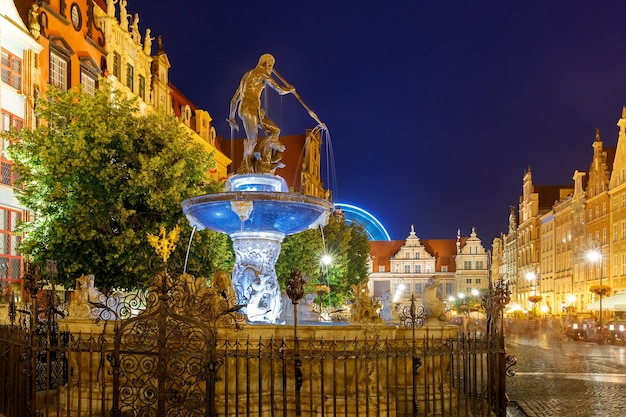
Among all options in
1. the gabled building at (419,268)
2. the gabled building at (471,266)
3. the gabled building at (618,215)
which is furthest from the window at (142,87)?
the gabled building at (471,266)

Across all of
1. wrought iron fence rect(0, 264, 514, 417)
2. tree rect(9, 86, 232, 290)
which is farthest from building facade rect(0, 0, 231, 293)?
wrought iron fence rect(0, 264, 514, 417)

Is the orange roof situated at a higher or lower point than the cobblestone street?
higher

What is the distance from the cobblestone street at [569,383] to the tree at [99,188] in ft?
30.5

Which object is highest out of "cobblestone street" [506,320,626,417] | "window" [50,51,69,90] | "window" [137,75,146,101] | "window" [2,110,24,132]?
"window" [137,75,146,101]

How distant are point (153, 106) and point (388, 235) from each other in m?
60.7

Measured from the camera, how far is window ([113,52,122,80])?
29956 millimetres

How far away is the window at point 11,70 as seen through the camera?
22.0m

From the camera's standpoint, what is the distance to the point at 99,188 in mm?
18031

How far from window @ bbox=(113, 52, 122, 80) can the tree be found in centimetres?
1132

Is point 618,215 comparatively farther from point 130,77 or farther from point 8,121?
point 8,121

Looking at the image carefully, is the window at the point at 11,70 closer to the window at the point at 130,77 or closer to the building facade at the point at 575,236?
the window at the point at 130,77

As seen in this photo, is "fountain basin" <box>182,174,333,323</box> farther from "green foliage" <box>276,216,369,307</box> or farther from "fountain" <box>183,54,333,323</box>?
"green foliage" <box>276,216,369,307</box>

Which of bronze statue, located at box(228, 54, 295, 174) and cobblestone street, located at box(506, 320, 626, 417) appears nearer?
cobblestone street, located at box(506, 320, 626, 417)

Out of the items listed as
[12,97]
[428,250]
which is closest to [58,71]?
[12,97]
